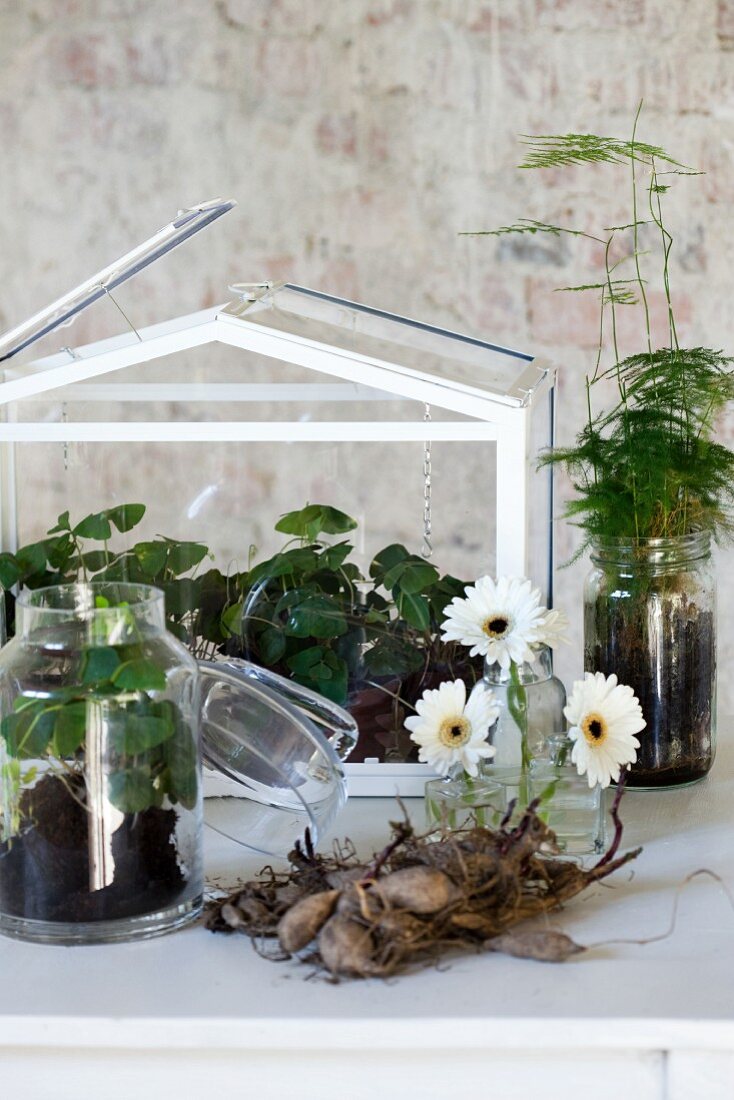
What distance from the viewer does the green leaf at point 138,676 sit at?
2.43 feet

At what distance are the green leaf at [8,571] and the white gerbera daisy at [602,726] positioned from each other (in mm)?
462

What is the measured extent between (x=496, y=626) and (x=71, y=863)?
1.10 feet

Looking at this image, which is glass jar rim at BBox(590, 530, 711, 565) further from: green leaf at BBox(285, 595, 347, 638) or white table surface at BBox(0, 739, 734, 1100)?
white table surface at BBox(0, 739, 734, 1100)

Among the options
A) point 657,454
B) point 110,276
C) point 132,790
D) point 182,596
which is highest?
point 110,276

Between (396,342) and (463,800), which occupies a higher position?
(396,342)

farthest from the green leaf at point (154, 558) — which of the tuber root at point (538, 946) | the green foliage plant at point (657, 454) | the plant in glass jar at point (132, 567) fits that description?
the tuber root at point (538, 946)

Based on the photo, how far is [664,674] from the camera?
1.02 m

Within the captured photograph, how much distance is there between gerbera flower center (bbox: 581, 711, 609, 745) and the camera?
0.87m

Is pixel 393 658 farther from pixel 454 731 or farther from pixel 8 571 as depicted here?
pixel 8 571

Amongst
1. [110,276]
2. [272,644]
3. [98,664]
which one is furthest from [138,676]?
[110,276]

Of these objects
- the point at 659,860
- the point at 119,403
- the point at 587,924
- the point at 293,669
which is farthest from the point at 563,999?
the point at 119,403

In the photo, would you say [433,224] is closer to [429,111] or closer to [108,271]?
[429,111]

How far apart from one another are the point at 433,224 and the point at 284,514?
1.21 meters

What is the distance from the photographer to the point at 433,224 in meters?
2.09
